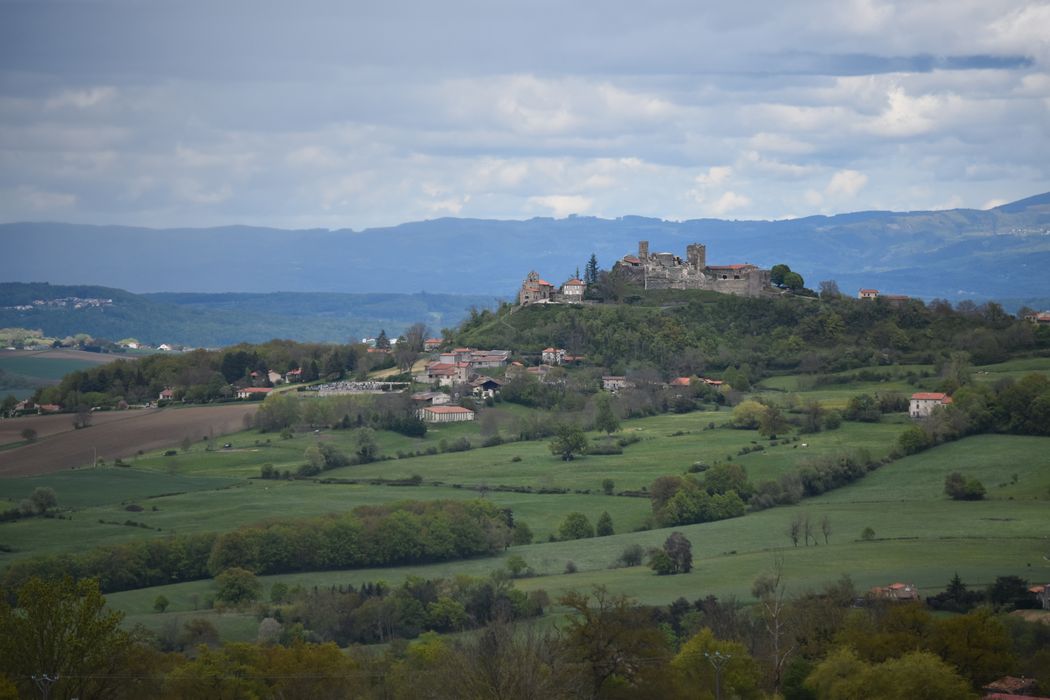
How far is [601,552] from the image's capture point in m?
63.7

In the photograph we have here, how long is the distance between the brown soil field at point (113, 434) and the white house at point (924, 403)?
4494 centimetres

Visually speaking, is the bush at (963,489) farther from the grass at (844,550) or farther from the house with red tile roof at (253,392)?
the house with red tile roof at (253,392)

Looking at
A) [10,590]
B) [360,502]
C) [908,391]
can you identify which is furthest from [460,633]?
[908,391]

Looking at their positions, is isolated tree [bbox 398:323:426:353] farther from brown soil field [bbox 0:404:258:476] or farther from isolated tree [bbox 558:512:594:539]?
isolated tree [bbox 558:512:594:539]

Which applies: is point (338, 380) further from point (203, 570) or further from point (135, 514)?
point (203, 570)

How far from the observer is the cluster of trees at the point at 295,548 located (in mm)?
58969

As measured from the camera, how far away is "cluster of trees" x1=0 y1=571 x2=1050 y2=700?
35.6 metres

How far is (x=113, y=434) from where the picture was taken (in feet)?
309

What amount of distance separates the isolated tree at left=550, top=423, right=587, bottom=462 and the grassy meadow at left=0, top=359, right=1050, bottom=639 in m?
1.06

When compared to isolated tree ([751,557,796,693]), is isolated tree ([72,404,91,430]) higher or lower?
higher

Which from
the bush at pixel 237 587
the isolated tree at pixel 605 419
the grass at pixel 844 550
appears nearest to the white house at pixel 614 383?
the isolated tree at pixel 605 419

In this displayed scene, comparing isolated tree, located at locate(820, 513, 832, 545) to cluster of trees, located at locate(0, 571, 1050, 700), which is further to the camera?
isolated tree, located at locate(820, 513, 832, 545)

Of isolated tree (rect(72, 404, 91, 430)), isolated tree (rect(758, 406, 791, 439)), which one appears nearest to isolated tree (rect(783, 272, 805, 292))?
isolated tree (rect(758, 406, 791, 439))

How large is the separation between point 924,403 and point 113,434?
52.4 metres
